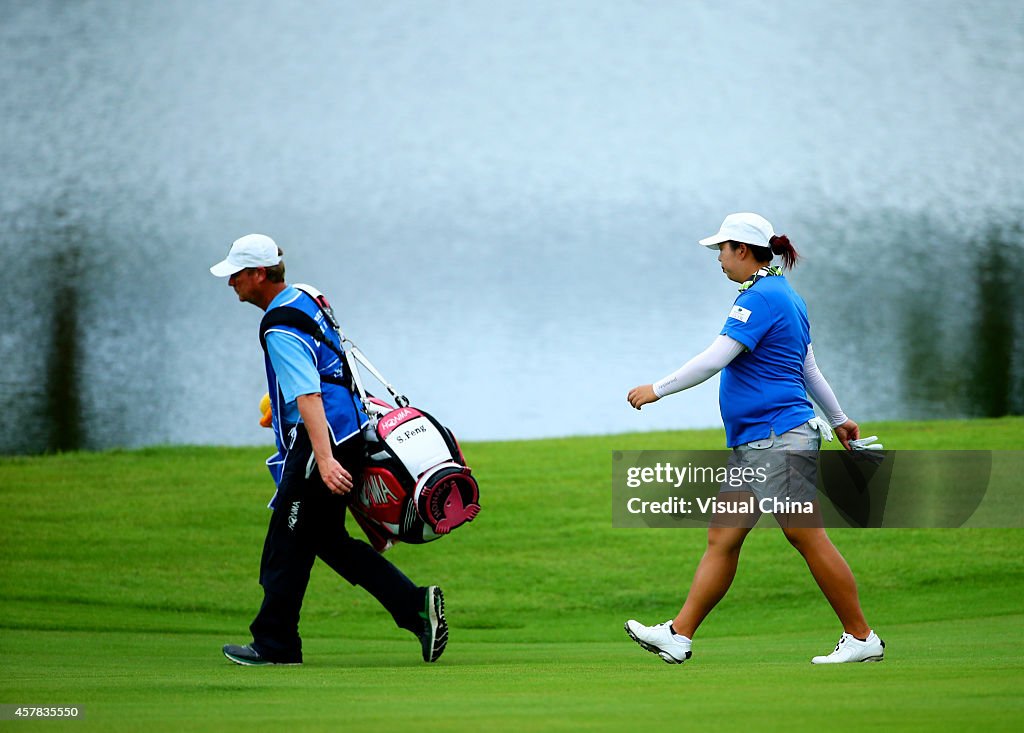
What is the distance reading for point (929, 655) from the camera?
5254mm

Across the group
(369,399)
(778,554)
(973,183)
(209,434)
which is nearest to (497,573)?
(778,554)

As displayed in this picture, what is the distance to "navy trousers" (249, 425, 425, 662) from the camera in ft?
17.7

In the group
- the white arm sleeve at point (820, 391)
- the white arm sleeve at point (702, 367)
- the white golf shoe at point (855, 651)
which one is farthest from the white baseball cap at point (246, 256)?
the white golf shoe at point (855, 651)

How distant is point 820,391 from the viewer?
5395 millimetres

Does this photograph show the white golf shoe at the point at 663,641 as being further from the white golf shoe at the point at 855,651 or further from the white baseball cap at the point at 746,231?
the white baseball cap at the point at 746,231

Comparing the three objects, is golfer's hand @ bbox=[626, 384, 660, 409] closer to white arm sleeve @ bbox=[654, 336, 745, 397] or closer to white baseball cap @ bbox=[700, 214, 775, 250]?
white arm sleeve @ bbox=[654, 336, 745, 397]

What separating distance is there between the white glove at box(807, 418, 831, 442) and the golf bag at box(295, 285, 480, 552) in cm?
134

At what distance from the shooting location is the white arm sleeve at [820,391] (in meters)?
5.32

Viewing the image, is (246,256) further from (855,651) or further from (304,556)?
(855,651)

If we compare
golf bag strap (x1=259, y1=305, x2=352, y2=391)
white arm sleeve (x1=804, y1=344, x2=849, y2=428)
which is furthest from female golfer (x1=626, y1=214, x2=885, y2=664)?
golf bag strap (x1=259, y1=305, x2=352, y2=391)

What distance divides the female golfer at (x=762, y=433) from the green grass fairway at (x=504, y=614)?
0.20 m

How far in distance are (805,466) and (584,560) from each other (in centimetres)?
527

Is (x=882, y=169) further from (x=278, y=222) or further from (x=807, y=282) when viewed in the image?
(x=278, y=222)

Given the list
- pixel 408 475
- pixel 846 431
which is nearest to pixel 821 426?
pixel 846 431
